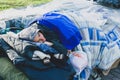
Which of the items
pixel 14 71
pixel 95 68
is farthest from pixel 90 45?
pixel 14 71

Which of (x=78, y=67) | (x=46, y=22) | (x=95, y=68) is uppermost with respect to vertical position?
(x=46, y=22)

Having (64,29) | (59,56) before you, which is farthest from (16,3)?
(59,56)

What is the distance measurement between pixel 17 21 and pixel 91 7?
1.11 m

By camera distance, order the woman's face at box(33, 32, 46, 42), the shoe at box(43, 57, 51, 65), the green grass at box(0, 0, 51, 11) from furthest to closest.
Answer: the green grass at box(0, 0, 51, 11) → the woman's face at box(33, 32, 46, 42) → the shoe at box(43, 57, 51, 65)

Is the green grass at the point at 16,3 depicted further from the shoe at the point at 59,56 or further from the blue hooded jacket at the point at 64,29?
the shoe at the point at 59,56

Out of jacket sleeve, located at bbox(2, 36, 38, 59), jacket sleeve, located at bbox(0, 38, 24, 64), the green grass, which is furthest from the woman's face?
the green grass

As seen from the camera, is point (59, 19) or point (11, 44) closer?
point (11, 44)

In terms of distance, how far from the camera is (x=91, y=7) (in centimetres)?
337

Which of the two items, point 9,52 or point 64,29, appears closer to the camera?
point 9,52

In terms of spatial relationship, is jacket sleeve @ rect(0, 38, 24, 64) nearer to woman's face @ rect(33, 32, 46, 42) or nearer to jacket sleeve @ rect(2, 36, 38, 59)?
jacket sleeve @ rect(2, 36, 38, 59)

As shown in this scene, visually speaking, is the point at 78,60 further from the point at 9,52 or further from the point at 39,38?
the point at 9,52

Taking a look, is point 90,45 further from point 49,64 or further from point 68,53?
point 49,64

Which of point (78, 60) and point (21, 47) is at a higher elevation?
point (21, 47)

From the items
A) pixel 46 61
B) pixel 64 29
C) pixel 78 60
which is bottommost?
pixel 78 60
